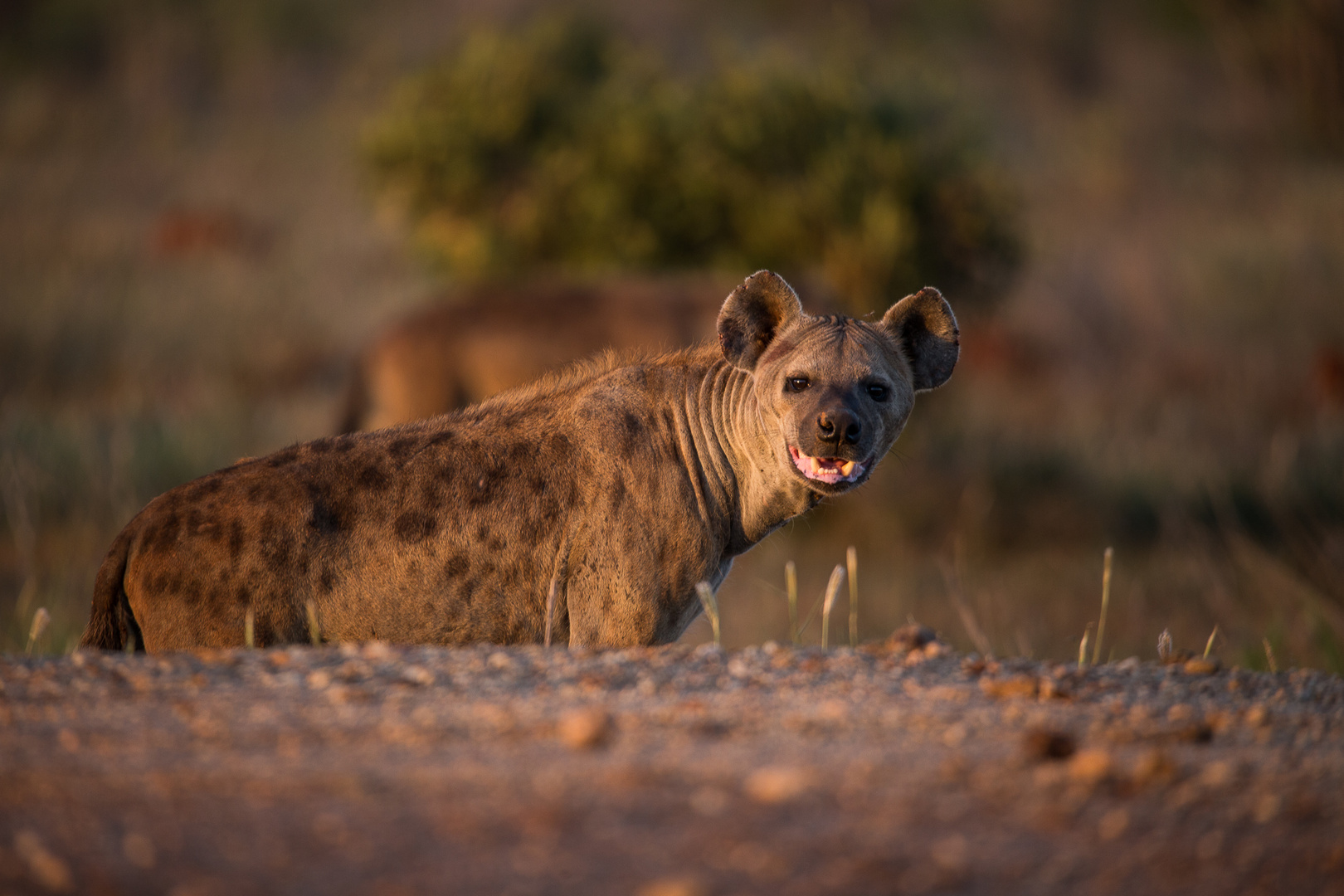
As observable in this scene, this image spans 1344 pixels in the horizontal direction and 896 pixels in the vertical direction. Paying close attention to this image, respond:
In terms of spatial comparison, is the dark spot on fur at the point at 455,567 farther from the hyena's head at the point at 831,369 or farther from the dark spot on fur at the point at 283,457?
the hyena's head at the point at 831,369

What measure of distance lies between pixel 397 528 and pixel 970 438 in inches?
423

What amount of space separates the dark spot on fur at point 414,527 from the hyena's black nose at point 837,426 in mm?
1367

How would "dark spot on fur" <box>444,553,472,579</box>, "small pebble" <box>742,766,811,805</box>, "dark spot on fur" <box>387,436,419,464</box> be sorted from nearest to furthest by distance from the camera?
"small pebble" <box>742,766,811,805</box>
"dark spot on fur" <box>444,553,472,579</box>
"dark spot on fur" <box>387,436,419,464</box>

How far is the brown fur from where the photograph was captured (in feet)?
16.5

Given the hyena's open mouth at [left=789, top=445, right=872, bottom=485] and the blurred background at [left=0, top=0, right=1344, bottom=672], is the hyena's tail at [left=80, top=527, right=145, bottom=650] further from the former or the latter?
the hyena's open mouth at [left=789, top=445, right=872, bottom=485]

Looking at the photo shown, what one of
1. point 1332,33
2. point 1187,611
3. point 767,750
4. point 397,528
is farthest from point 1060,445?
point 1332,33

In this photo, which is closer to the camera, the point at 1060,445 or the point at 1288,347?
the point at 1060,445

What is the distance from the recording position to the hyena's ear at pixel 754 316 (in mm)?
5805

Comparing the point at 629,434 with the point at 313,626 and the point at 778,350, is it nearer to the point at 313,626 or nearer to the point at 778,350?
the point at 778,350

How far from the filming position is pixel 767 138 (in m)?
14.9

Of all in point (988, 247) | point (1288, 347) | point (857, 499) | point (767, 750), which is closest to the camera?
point (767, 750)

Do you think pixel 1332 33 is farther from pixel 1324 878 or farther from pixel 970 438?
pixel 1324 878

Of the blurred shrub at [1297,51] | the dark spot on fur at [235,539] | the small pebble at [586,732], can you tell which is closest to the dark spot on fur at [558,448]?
the dark spot on fur at [235,539]

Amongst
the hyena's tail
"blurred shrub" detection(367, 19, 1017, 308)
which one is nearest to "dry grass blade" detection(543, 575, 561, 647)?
the hyena's tail
